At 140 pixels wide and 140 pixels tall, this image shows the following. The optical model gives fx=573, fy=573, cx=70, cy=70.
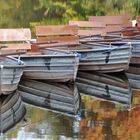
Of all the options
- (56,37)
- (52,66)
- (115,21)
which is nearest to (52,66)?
(52,66)

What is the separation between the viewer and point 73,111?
37.4 ft

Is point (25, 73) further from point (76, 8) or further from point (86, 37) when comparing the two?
point (76, 8)

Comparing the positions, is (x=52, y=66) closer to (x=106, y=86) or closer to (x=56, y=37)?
(x=106, y=86)

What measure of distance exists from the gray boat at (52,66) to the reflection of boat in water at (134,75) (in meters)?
1.60

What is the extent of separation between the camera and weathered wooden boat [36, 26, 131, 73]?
575 inches

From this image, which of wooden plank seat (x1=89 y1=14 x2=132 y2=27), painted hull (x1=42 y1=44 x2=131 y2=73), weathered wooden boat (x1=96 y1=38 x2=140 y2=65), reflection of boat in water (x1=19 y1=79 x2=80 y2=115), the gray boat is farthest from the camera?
wooden plank seat (x1=89 y1=14 x2=132 y2=27)

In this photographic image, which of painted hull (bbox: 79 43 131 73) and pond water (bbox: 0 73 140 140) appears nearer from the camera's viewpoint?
pond water (bbox: 0 73 140 140)

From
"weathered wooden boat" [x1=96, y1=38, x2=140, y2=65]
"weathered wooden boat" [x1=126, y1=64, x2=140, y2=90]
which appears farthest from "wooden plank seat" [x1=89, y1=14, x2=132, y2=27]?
"weathered wooden boat" [x1=126, y1=64, x2=140, y2=90]

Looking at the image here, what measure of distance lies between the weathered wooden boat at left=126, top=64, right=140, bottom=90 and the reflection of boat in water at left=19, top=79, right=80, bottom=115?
1.53 meters

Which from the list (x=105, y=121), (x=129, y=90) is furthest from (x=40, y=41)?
(x=105, y=121)

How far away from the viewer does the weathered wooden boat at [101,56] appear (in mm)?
14602

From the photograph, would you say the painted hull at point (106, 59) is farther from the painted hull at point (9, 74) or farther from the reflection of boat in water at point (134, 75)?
the painted hull at point (9, 74)

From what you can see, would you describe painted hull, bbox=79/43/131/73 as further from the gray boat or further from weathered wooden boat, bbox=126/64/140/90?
the gray boat

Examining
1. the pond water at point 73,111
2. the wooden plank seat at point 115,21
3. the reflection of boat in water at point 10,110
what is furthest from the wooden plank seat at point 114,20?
the reflection of boat in water at point 10,110
